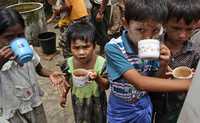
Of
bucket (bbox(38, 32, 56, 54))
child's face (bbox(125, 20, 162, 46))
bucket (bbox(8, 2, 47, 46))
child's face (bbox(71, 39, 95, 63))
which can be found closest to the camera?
child's face (bbox(125, 20, 162, 46))

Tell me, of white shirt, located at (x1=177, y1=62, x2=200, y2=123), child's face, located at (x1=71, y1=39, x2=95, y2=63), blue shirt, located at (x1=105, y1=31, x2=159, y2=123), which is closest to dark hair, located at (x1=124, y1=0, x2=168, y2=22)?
blue shirt, located at (x1=105, y1=31, x2=159, y2=123)

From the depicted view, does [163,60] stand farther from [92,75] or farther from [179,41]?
[92,75]

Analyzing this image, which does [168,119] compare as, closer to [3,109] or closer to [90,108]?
[90,108]

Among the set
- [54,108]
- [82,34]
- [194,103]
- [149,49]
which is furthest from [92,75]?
[54,108]

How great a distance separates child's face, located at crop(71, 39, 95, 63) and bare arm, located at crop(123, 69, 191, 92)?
84 cm

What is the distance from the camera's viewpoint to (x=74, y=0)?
519 centimetres

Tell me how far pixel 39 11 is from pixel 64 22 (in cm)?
147

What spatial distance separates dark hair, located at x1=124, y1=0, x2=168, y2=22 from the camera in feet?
7.60

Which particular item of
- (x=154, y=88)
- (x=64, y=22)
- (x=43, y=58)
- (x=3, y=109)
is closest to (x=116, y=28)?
(x=64, y=22)

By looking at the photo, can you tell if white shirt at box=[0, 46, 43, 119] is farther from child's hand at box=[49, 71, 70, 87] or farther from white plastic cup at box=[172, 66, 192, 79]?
white plastic cup at box=[172, 66, 192, 79]

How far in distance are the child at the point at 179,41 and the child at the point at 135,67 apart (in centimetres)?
10

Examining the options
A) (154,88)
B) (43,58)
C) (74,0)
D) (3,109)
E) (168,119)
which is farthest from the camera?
(43,58)

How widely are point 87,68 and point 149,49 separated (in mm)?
1145

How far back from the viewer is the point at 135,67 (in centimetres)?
240
